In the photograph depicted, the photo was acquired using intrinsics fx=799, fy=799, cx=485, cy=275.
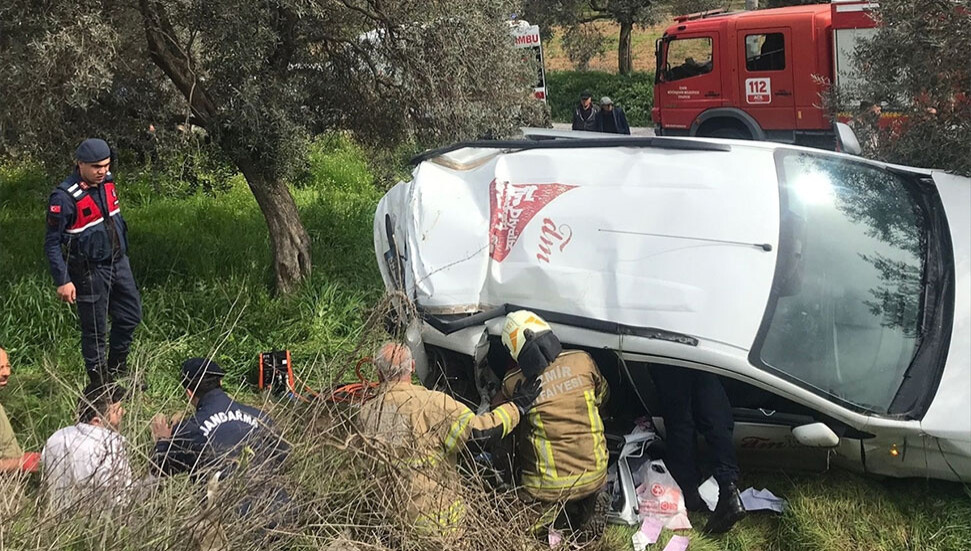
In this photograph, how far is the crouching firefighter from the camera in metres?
3.16

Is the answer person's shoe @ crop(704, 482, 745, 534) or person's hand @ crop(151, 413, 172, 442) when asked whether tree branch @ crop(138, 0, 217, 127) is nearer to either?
person's hand @ crop(151, 413, 172, 442)

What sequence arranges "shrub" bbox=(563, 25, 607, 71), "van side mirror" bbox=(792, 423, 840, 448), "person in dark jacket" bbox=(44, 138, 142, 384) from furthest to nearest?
"shrub" bbox=(563, 25, 607, 71) → "person in dark jacket" bbox=(44, 138, 142, 384) → "van side mirror" bbox=(792, 423, 840, 448)

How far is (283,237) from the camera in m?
6.54

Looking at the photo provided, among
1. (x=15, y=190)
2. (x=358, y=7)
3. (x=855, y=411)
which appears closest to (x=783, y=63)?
(x=358, y=7)

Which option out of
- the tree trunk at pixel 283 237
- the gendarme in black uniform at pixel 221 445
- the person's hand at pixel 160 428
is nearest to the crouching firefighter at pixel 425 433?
the gendarme in black uniform at pixel 221 445

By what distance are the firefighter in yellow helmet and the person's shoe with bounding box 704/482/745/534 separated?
62cm

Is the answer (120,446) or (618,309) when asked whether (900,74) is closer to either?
(618,309)

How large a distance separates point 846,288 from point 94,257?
162 inches

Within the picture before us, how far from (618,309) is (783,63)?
910cm

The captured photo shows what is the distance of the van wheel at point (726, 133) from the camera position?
12.3 metres

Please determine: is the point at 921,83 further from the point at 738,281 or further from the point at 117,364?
the point at 117,364

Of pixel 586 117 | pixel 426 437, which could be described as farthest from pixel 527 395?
pixel 586 117

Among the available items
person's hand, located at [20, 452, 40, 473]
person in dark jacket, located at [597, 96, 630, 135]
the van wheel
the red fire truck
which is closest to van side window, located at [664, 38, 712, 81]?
the red fire truck

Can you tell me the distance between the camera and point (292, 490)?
3076 millimetres
